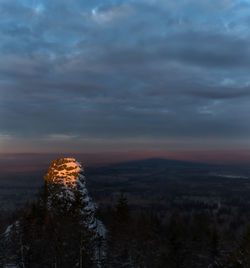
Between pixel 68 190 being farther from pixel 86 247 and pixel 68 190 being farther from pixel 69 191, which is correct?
pixel 86 247

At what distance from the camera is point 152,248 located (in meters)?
42.6

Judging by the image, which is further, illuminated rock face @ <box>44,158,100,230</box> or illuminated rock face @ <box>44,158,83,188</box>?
illuminated rock face @ <box>44,158,83,188</box>

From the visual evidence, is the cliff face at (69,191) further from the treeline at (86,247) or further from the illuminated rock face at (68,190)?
the treeline at (86,247)

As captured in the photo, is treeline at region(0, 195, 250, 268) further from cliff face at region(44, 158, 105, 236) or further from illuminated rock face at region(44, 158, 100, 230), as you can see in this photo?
cliff face at region(44, 158, 105, 236)

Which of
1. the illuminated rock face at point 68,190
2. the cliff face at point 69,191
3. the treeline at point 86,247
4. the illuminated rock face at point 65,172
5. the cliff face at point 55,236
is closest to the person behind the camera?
the treeline at point 86,247

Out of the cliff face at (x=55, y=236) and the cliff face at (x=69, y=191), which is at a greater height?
the cliff face at (x=69, y=191)

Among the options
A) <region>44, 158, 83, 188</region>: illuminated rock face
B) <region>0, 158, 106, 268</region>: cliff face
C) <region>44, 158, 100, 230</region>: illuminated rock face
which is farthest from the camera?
<region>44, 158, 83, 188</region>: illuminated rock face

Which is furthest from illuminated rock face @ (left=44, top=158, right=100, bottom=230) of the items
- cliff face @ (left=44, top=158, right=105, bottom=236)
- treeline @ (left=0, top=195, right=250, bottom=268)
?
treeline @ (left=0, top=195, right=250, bottom=268)

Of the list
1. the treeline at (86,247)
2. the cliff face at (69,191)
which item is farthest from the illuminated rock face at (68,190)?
the treeline at (86,247)

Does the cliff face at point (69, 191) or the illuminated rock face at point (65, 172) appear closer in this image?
the cliff face at point (69, 191)

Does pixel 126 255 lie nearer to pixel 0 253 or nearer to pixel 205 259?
pixel 205 259

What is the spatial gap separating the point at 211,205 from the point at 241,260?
171 m

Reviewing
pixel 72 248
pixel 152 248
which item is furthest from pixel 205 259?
pixel 72 248

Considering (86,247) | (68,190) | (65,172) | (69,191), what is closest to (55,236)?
(86,247)
